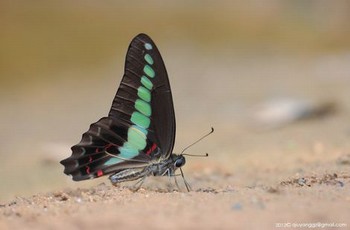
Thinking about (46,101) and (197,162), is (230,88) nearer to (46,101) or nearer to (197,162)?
(46,101)

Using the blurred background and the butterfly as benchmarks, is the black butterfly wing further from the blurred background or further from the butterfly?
the blurred background

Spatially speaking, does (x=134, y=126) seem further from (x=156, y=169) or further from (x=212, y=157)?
(x=212, y=157)

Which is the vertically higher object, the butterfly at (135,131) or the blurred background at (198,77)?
the blurred background at (198,77)

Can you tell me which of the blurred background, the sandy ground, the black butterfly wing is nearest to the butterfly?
the black butterfly wing

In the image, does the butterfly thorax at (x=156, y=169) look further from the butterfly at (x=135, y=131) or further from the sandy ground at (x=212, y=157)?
the sandy ground at (x=212, y=157)

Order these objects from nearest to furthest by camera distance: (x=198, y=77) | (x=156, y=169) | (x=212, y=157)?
1. (x=156, y=169)
2. (x=212, y=157)
3. (x=198, y=77)

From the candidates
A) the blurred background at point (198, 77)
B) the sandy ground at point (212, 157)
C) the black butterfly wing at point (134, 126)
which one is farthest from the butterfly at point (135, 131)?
the blurred background at point (198, 77)

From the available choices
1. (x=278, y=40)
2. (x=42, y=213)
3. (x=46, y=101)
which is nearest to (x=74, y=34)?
(x=46, y=101)

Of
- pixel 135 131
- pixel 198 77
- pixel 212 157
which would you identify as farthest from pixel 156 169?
pixel 198 77
